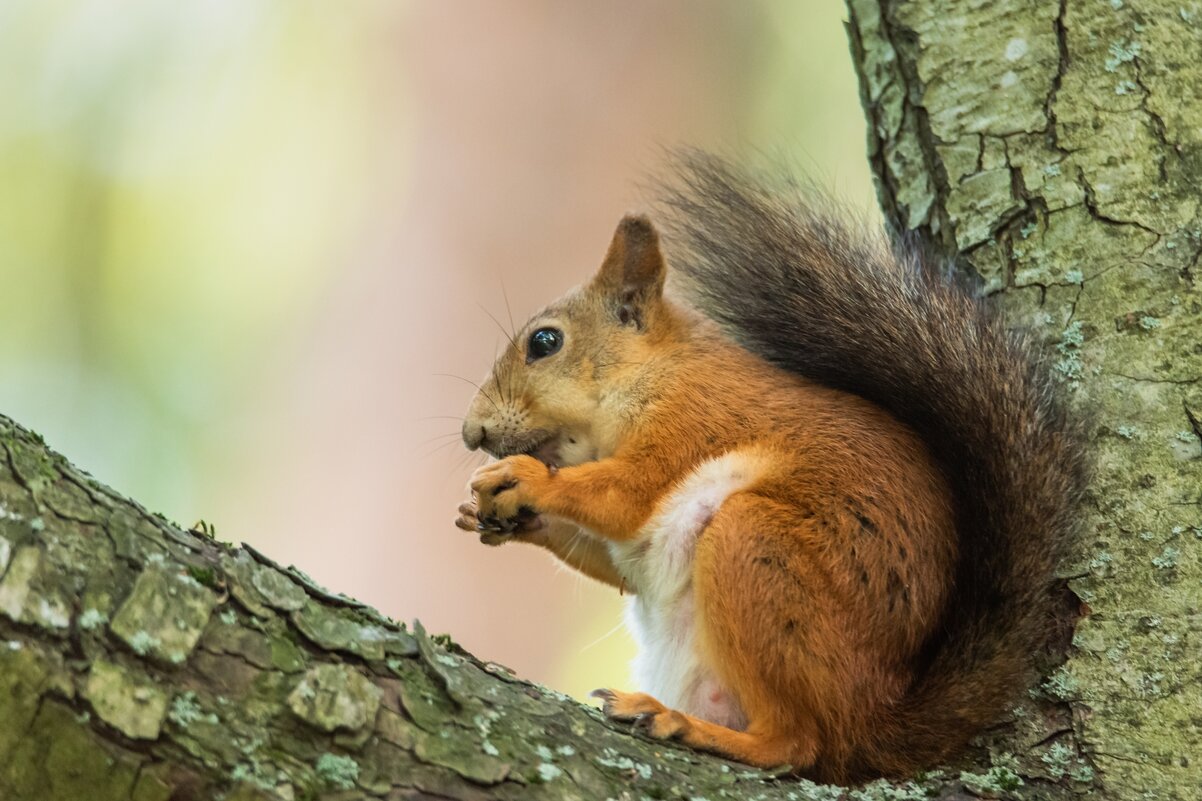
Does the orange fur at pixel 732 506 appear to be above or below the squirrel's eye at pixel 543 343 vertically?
below

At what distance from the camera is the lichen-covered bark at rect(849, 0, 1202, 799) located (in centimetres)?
156

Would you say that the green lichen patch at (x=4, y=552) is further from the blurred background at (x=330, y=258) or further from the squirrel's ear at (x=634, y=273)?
the blurred background at (x=330, y=258)

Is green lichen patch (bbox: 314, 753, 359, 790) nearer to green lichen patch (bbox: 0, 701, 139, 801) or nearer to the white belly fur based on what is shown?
green lichen patch (bbox: 0, 701, 139, 801)

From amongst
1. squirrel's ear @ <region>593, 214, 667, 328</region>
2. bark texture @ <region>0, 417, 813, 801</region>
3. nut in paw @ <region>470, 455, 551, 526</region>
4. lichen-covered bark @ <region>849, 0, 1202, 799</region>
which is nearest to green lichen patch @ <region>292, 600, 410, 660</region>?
bark texture @ <region>0, 417, 813, 801</region>

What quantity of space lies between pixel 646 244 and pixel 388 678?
4.06 ft

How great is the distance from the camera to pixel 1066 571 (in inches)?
66.6

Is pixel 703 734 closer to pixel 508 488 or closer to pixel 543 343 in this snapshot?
pixel 508 488

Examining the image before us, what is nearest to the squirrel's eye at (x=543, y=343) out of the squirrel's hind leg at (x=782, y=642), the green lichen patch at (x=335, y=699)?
the squirrel's hind leg at (x=782, y=642)

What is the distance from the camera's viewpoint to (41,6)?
4.76 metres

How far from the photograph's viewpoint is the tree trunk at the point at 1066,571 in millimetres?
1096

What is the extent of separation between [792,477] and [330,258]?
3324mm

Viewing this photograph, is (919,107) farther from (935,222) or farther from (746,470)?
(746,470)

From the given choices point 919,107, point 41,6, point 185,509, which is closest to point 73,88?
point 41,6

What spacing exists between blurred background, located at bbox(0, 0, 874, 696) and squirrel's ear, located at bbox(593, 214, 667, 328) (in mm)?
A: 1791
